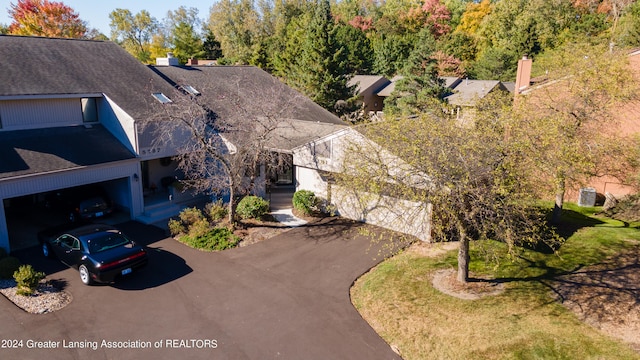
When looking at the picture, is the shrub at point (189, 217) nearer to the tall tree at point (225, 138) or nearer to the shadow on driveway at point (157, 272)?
the tall tree at point (225, 138)

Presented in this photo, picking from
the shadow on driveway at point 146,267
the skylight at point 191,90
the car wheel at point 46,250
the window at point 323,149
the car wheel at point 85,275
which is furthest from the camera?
the skylight at point 191,90

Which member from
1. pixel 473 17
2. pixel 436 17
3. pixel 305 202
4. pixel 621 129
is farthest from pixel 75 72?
pixel 473 17

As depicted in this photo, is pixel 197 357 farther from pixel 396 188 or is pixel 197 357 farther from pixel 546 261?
pixel 546 261

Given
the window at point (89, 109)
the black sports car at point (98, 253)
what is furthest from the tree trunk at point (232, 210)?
the window at point (89, 109)

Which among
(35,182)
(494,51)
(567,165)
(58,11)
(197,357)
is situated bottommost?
(197,357)

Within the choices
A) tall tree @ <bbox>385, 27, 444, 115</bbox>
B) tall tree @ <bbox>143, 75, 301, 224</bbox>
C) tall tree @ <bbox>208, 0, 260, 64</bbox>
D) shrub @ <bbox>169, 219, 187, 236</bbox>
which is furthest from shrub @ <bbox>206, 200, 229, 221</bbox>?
tall tree @ <bbox>208, 0, 260, 64</bbox>

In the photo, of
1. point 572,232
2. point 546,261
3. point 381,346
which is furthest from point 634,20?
point 381,346

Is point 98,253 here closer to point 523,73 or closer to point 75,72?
point 75,72
